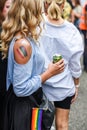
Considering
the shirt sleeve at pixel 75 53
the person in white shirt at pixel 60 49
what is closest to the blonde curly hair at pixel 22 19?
the person in white shirt at pixel 60 49

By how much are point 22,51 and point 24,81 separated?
0.75 feet

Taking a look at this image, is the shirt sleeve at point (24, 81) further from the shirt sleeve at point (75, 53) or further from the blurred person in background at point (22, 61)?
the shirt sleeve at point (75, 53)

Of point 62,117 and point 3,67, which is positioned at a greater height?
point 3,67

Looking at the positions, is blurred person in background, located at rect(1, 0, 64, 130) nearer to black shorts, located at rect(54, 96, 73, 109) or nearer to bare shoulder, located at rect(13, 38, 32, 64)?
bare shoulder, located at rect(13, 38, 32, 64)

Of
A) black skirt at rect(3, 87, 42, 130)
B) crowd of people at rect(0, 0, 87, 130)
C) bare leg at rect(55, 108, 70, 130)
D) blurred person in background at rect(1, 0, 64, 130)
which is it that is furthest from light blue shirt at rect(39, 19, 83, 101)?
black skirt at rect(3, 87, 42, 130)

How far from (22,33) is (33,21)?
0.12 meters

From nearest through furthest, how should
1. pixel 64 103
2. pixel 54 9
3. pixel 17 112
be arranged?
pixel 17 112 < pixel 54 9 < pixel 64 103

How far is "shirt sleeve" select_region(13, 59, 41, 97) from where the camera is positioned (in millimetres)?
2830

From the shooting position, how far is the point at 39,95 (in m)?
3.09

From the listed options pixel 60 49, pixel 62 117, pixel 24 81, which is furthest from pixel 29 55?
pixel 62 117

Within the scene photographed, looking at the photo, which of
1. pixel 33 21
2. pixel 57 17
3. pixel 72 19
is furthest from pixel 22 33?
pixel 72 19

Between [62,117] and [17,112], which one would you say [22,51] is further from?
[62,117]

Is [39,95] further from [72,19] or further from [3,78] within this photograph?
[72,19]

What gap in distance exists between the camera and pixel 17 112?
2949 mm
